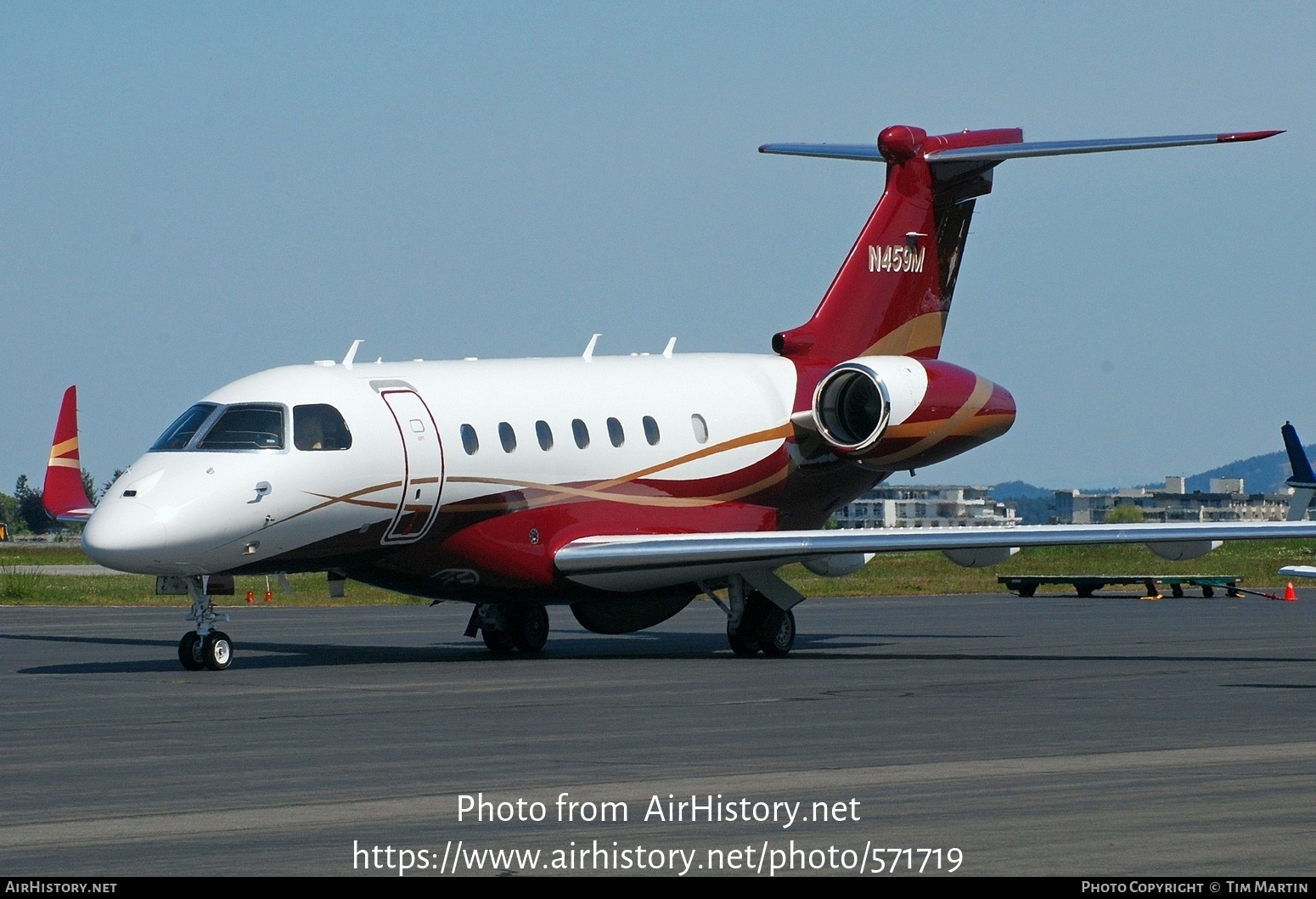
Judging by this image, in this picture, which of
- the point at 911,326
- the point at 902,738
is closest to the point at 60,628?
the point at 911,326

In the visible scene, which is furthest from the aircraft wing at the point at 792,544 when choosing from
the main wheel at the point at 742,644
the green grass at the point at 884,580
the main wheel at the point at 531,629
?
the green grass at the point at 884,580

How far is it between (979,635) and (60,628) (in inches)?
556

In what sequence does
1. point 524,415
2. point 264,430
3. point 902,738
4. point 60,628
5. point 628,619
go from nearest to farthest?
point 902,738 → point 264,430 → point 524,415 → point 628,619 → point 60,628

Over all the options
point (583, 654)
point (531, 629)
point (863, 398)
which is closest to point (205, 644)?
point (531, 629)

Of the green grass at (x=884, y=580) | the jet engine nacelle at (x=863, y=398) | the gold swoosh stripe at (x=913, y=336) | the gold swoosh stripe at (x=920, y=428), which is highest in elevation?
the gold swoosh stripe at (x=913, y=336)

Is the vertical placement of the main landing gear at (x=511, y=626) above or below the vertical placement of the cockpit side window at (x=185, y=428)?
below

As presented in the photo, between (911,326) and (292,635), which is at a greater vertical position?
(911,326)

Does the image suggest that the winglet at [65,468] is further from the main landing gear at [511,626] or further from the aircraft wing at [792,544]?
the aircraft wing at [792,544]

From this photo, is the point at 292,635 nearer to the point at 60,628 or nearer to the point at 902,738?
the point at 60,628

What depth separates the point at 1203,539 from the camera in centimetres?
2130

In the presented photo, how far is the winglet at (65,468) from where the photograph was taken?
98.1ft

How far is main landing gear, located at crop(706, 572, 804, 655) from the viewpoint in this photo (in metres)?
23.6

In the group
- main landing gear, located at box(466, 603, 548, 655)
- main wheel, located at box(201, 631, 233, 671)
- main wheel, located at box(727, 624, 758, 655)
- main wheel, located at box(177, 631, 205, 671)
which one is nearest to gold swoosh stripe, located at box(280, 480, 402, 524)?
main wheel, located at box(201, 631, 233, 671)

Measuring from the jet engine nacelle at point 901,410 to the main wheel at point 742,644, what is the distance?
121 inches
